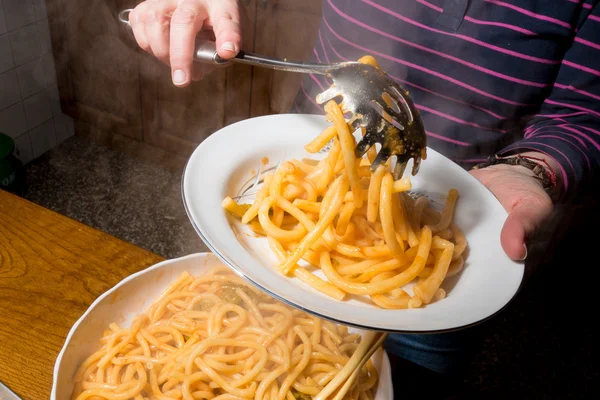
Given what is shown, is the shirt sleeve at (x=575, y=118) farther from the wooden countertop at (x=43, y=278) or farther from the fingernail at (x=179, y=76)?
the wooden countertop at (x=43, y=278)

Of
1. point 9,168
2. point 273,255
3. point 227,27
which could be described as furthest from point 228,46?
point 9,168

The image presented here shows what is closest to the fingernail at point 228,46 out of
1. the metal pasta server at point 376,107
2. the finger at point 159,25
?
the metal pasta server at point 376,107

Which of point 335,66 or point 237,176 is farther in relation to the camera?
point 237,176

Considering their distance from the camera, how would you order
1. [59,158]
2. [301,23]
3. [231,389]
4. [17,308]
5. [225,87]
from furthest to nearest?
[59,158]
[225,87]
[301,23]
[17,308]
[231,389]

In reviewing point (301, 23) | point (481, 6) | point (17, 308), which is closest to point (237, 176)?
point (17, 308)

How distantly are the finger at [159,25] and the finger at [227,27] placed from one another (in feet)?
0.34

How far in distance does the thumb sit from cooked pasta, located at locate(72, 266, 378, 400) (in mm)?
403

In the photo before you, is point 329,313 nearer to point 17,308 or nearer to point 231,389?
point 231,389

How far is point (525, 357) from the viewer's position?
252 cm

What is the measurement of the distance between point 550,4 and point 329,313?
0.99 meters

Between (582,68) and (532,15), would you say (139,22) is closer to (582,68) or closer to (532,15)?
(532,15)

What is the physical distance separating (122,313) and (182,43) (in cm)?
62

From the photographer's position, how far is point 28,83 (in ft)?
10.4

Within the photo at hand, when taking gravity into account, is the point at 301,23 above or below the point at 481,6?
below
